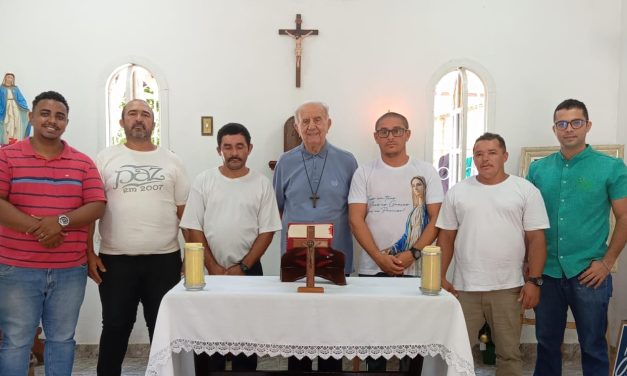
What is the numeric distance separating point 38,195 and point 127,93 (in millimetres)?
2029

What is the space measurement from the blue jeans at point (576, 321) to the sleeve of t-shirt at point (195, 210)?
190 cm

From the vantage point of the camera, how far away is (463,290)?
8.86ft

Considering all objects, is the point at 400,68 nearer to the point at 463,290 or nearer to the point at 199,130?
the point at 199,130

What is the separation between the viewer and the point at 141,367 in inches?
155

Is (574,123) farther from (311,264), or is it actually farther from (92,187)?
(92,187)

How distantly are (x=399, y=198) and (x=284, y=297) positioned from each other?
1.04 meters

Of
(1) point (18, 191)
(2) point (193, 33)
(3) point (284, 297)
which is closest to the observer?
(3) point (284, 297)

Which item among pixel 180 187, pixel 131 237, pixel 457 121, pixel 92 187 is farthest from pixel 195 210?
pixel 457 121

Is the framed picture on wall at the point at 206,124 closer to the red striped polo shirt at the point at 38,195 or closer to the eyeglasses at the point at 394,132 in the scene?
Answer: the red striped polo shirt at the point at 38,195

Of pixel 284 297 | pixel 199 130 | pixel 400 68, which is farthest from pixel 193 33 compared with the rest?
pixel 284 297

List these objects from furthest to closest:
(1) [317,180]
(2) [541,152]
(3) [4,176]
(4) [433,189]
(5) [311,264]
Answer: (2) [541,152] < (1) [317,180] < (4) [433,189] < (3) [4,176] < (5) [311,264]

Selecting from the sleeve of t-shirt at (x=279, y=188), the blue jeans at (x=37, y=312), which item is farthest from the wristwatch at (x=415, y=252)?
the blue jeans at (x=37, y=312)

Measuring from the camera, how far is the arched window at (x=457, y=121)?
4352 mm

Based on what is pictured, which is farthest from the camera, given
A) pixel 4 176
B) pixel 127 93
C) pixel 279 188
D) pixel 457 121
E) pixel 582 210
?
pixel 457 121
